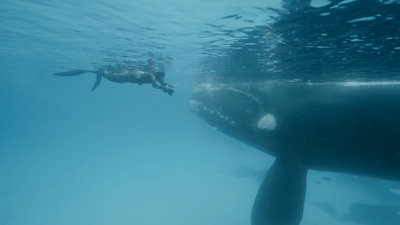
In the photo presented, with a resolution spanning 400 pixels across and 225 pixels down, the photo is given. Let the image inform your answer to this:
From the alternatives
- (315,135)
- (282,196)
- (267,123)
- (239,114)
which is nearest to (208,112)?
(239,114)

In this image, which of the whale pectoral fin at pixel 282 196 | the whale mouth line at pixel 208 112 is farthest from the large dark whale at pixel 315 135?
the whale mouth line at pixel 208 112

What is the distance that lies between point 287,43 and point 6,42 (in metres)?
20.1

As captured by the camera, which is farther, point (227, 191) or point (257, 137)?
point (227, 191)

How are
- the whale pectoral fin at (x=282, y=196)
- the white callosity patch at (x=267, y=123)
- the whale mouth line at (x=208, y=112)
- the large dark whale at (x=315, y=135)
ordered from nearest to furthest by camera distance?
the large dark whale at (x=315, y=135) → the whale pectoral fin at (x=282, y=196) → the white callosity patch at (x=267, y=123) → the whale mouth line at (x=208, y=112)

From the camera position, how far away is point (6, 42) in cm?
1739

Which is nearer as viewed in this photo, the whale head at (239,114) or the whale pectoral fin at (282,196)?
the whale pectoral fin at (282,196)

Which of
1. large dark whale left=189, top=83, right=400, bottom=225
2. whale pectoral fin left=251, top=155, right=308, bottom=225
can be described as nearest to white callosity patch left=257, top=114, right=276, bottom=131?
large dark whale left=189, top=83, right=400, bottom=225

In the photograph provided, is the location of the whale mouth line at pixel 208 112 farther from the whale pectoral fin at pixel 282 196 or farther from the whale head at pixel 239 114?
the whale pectoral fin at pixel 282 196

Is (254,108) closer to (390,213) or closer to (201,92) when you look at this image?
(201,92)

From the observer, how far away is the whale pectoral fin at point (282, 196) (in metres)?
7.95

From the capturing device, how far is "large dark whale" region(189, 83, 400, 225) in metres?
7.16

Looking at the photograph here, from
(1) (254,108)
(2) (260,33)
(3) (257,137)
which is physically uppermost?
(2) (260,33)

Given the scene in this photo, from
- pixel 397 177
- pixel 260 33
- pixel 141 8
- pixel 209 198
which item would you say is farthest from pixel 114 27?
pixel 209 198

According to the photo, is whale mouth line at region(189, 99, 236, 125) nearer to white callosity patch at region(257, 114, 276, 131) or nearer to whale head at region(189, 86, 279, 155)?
whale head at region(189, 86, 279, 155)
